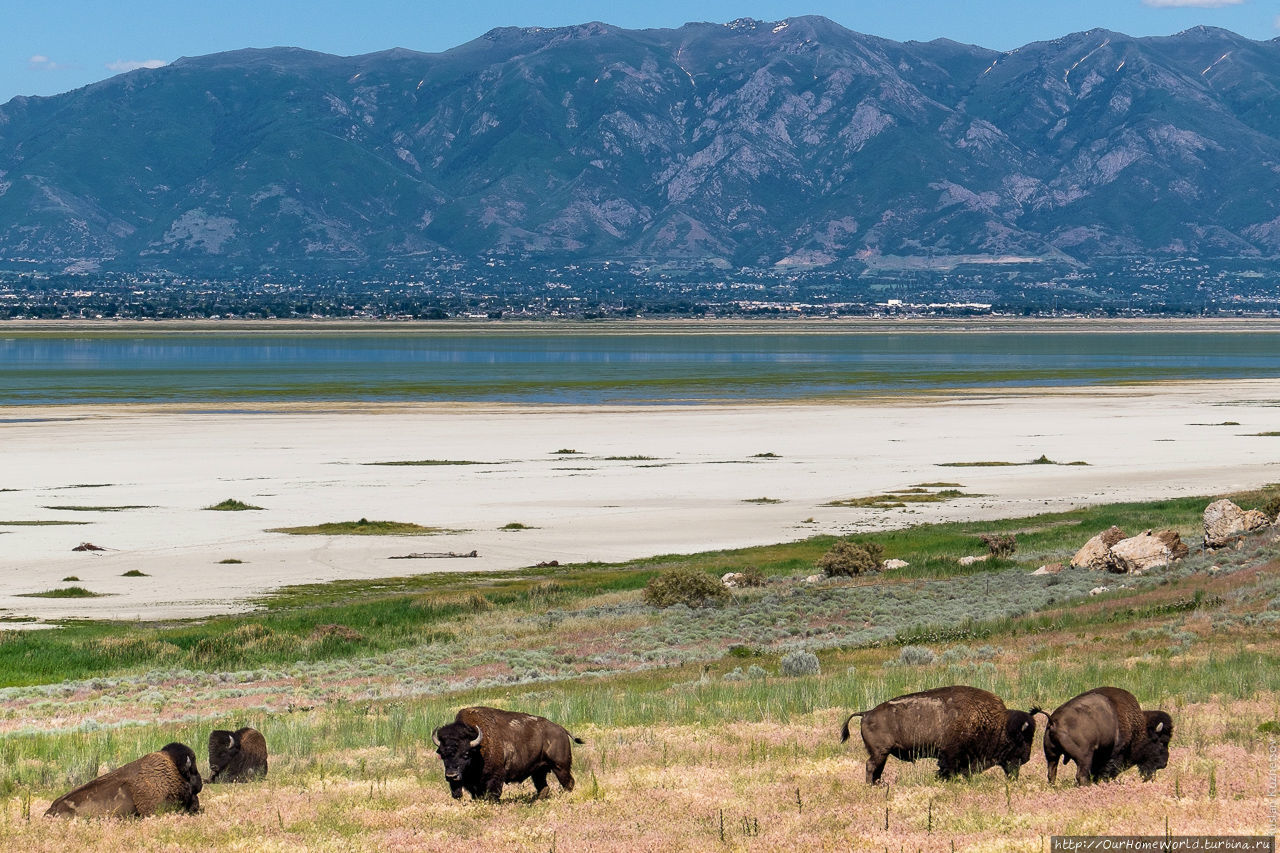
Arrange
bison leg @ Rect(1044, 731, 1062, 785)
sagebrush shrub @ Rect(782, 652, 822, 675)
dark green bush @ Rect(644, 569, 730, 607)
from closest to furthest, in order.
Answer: bison leg @ Rect(1044, 731, 1062, 785) < sagebrush shrub @ Rect(782, 652, 822, 675) < dark green bush @ Rect(644, 569, 730, 607)

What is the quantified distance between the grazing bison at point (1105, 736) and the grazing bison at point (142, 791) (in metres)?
7.37

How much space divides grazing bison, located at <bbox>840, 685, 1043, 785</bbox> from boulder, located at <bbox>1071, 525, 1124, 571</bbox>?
22633 millimetres

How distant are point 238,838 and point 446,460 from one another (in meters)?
57.4

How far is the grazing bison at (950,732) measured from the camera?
518 inches

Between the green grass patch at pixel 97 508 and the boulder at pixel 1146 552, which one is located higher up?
the boulder at pixel 1146 552

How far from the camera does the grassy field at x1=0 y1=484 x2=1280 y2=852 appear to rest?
39.5 feet

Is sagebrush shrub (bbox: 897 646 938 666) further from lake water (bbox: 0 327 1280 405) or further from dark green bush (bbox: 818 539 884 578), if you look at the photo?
lake water (bbox: 0 327 1280 405)

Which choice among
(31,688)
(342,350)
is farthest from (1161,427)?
(342,350)

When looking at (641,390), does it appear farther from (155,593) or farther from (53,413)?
(155,593)

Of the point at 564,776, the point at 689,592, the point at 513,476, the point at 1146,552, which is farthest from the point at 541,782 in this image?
the point at 513,476

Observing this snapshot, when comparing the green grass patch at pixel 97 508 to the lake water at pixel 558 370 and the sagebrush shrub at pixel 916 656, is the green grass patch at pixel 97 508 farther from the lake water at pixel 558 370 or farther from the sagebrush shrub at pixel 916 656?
the lake water at pixel 558 370

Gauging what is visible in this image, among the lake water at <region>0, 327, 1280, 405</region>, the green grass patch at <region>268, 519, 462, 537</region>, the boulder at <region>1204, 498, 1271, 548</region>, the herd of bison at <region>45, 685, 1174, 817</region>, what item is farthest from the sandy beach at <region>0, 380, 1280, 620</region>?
the herd of bison at <region>45, 685, 1174, 817</region>

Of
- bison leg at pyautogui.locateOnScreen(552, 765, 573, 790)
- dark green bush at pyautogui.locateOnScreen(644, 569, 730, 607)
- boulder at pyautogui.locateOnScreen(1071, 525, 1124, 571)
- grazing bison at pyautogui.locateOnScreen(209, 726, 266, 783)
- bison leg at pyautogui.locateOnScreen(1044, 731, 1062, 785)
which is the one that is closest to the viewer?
bison leg at pyautogui.locateOnScreen(1044, 731, 1062, 785)

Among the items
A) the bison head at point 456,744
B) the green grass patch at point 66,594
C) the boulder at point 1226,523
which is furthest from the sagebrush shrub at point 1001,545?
the bison head at point 456,744
